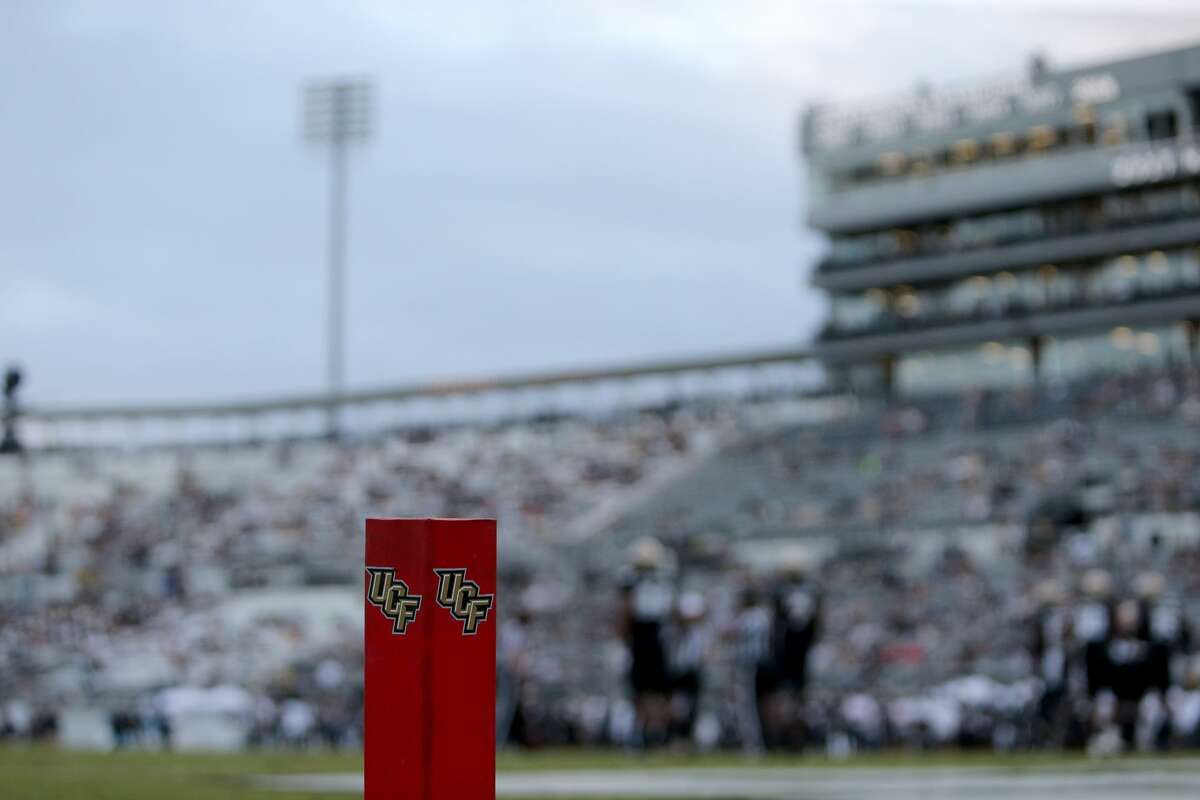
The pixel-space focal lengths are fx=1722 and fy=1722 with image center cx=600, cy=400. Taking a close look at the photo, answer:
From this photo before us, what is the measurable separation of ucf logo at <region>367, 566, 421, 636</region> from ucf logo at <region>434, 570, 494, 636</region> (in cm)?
8

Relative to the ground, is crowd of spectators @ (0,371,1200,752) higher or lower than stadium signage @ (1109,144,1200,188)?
lower

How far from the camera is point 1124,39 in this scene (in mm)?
46656

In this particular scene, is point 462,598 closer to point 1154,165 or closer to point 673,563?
point 673,563

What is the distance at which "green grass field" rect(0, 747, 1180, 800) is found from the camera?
9789 mm

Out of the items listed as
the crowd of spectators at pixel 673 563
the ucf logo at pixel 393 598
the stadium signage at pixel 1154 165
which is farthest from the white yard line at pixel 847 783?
the stadium signage at pixel 1154 165

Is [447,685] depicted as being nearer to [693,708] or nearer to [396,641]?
[396,641]

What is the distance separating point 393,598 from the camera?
4758 mm

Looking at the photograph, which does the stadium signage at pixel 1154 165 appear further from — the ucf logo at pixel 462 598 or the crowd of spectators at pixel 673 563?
the ucf logo at pixel 462 598

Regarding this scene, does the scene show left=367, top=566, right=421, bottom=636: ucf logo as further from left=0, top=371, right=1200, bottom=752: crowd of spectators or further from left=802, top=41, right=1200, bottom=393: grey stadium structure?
left=802, top=41, right=1200, bottom=393: grey stadium structure

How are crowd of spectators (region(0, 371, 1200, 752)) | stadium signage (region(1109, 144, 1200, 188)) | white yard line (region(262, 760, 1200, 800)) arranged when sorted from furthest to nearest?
1. stadium signage (region(1109, 144, 1200, 188))
2. crowd of spectators (region(0, 371, 1200, 752))
3. white yard line (region(262, 760, 1200, 800))

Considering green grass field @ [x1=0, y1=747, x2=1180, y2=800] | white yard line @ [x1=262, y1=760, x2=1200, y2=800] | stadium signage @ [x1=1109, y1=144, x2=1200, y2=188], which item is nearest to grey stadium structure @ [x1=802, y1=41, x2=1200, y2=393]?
stadium signage @ [x1=1109, y1=144, x2=1200, y2=188]

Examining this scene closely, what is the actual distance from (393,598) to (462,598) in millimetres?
190

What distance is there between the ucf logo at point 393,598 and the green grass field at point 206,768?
4879 millimetres

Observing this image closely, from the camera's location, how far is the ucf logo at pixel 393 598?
186 inches
